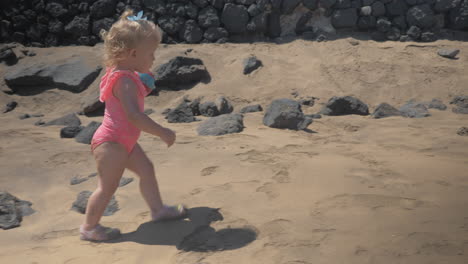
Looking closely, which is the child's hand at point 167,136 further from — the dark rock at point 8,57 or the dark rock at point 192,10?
the dark rock at point 8,57

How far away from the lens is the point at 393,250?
1823 millimetres

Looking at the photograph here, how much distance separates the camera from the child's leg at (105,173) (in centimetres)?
228

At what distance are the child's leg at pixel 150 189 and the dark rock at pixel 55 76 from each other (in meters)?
5.12

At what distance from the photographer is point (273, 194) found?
8.60ft

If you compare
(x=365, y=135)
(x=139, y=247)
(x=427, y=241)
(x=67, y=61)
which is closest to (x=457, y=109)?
(x=365, y=135)

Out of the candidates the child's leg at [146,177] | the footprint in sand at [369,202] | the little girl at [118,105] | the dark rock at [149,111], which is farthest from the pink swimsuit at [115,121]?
the dark rock at [149,111]

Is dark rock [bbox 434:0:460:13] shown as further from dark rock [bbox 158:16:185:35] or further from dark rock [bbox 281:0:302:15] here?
dark rock [bbox 158:16:185:35]

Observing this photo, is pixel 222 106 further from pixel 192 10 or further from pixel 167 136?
pixel 167 136

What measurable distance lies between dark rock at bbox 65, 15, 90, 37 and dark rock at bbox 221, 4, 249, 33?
270cm

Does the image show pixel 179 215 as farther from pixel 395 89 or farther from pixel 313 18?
pixel 313 18

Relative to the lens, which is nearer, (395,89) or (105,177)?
(105,177)

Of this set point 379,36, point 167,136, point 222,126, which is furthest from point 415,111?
point 167,136

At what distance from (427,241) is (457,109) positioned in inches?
151

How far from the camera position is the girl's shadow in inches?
81.6
